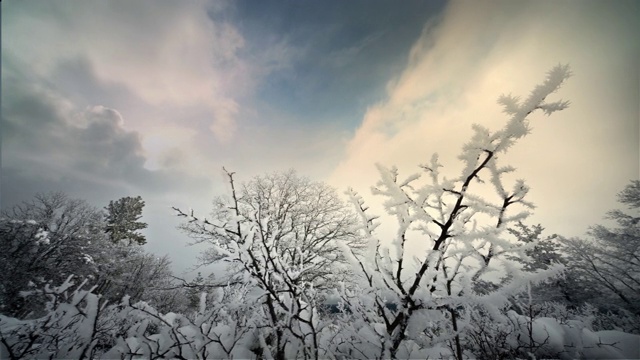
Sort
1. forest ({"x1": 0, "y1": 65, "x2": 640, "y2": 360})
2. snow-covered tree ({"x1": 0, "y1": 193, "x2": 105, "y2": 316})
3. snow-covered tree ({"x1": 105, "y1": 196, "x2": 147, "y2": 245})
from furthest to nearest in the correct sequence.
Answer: snow-covered tree ({"x1": 105, "y1": 196, "x2": 147, "y2": 245})
snow-covered tree ({"x1": 0, "y1": 193, "x2": 105, "y2": 316})
forest ({"x1": 0, "y1": 65, "x2": 640, "y2": 360})

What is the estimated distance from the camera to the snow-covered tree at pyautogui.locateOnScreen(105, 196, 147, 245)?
23.5 meters

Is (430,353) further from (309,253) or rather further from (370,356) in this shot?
(309,253)

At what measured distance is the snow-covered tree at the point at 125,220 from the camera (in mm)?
23484

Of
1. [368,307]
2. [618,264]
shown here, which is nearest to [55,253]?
[368,307]

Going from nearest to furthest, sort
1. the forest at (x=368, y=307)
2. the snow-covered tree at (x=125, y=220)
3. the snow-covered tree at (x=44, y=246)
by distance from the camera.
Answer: the forest at (x=368, y=307)
the snow-covered tree at (x=44, y=246)
the snow-covered tree at (x=125, y=220)

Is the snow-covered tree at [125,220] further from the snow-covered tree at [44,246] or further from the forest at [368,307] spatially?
the forest at [368,307]

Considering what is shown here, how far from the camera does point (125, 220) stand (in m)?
24.3

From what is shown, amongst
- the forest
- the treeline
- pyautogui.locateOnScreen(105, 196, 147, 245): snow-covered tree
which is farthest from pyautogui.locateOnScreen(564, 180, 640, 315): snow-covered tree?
pyautogui.locateOnScreen(105, 196, 147, 245): snow-covered tree

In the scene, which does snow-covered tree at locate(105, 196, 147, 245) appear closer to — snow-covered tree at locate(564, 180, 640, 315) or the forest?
the forest

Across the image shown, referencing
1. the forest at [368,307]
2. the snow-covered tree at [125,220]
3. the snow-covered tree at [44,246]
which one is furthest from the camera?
the snow-covered tree at [125,220]

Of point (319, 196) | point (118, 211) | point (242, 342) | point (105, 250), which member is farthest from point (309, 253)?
point (118, 211)

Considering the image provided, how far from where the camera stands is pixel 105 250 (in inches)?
645

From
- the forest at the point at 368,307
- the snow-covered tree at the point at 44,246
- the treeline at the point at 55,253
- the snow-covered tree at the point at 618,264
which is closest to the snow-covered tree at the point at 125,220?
the treeline at the point at 55,253

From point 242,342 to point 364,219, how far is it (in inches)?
76.7
